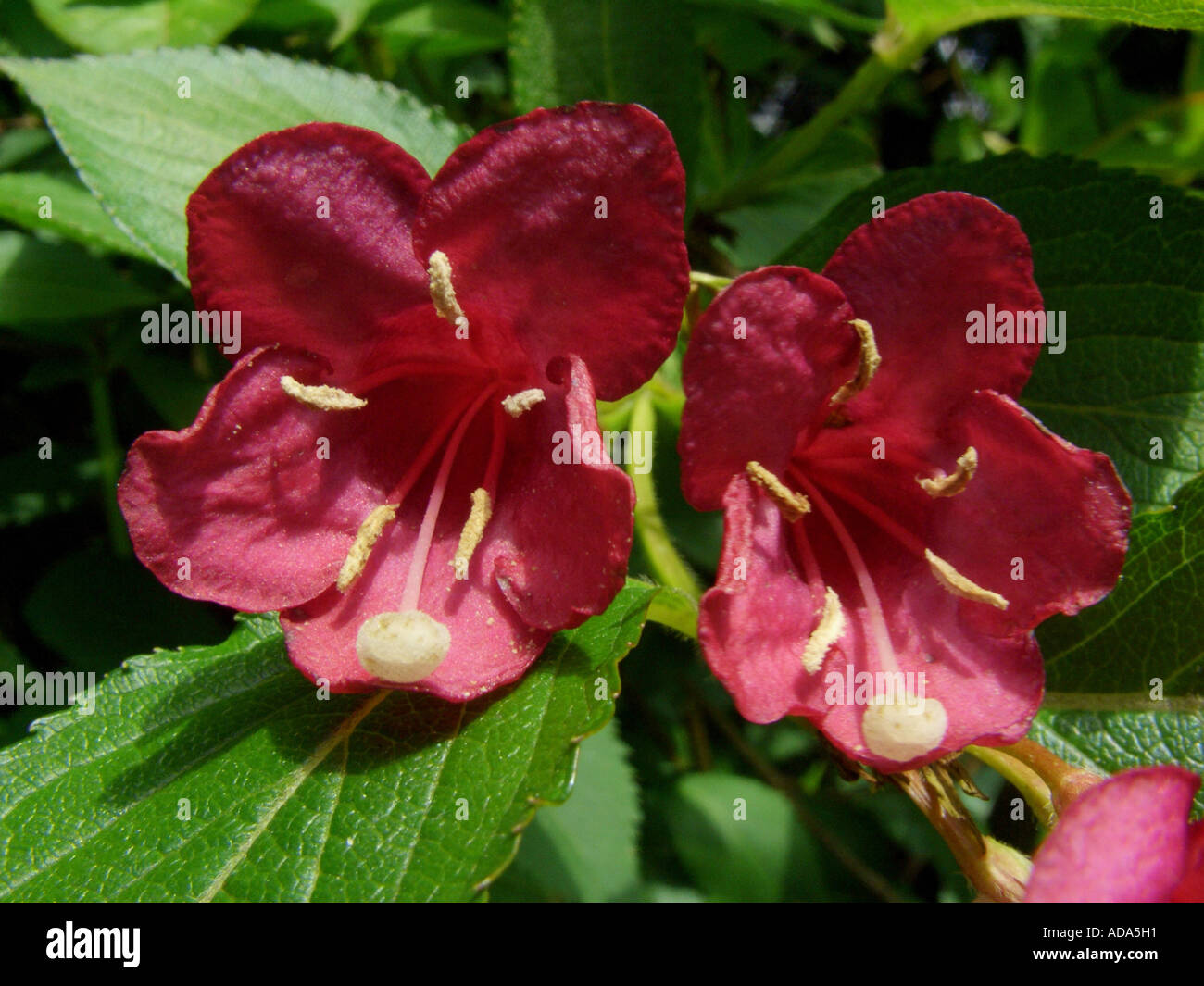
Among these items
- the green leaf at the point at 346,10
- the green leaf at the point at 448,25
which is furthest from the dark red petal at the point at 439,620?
the green leaf at the point at 448,25

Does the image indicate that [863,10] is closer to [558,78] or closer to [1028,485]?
[558,78]

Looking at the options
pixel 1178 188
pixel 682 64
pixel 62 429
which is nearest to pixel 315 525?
pixel 682 64

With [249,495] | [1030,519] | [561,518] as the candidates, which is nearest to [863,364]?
[1030,519]

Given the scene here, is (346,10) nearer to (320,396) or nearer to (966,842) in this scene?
(320,396)

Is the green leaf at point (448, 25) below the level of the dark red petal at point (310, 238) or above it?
above

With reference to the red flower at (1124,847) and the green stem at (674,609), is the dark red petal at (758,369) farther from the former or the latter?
the red flower at (1124,847)
